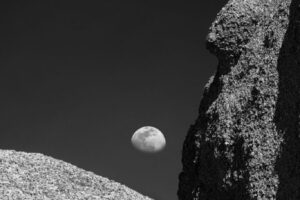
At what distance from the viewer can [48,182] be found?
66.8 feet

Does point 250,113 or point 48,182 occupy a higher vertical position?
point 48,182

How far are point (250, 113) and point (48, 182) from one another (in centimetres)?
1366

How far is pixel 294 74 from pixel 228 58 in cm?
140

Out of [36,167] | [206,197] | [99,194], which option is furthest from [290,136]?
[36,167]

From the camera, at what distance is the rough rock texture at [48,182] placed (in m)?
19.1

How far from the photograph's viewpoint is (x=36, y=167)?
21.6 metres

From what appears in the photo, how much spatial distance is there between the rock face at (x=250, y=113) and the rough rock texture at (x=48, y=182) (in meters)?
10.8

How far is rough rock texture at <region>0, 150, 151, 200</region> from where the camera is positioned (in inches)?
750

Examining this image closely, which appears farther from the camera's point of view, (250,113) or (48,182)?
(48,182)

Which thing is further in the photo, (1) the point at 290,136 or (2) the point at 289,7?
(2) the point at 289,7

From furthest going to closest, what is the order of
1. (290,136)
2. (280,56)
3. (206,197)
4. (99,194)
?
(99,194) → (206,197) → (280,56) → (290,136)

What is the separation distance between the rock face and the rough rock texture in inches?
424

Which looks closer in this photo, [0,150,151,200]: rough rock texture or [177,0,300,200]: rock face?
[177,0,300,200]: rock face

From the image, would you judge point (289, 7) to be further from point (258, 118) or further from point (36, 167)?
point (36, 167)
